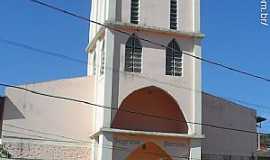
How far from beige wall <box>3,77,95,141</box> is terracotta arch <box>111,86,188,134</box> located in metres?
1.71

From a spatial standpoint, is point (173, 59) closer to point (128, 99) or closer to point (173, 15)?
point (173, 15)

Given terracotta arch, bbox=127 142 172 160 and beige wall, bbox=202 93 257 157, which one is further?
beige wall, bbox=202 93 257 157

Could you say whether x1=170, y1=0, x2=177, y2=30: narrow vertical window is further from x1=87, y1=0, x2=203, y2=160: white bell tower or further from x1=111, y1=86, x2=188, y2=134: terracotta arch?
x1=111, y1=86, x2=188, y2=134: terracotta arch

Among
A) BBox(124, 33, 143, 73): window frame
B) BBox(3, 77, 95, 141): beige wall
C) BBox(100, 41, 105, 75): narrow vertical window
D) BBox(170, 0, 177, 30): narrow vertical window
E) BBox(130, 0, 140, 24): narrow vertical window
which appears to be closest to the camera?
BBox(3, 77, 95, 141): beige wall

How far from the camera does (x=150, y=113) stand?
83.6 ft

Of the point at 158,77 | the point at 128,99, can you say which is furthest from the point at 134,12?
the point at 128,99

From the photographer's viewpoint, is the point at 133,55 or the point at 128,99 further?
the point at 128,99

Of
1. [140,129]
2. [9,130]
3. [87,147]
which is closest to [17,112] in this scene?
[9,130]

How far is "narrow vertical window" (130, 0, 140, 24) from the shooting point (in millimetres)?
24156

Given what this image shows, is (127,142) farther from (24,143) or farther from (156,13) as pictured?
(156,13)

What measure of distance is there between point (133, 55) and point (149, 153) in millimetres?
4745

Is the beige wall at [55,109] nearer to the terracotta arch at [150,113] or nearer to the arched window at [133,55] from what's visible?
the terracotta arch at [150,113]

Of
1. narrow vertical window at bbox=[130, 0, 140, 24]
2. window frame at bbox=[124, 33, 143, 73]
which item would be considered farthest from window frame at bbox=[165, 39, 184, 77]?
narrow vertical window at bbox=[130, 0, 140, 24]

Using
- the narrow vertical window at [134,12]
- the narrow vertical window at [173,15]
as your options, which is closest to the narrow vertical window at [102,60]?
the narrow vertical window at [134,12]
